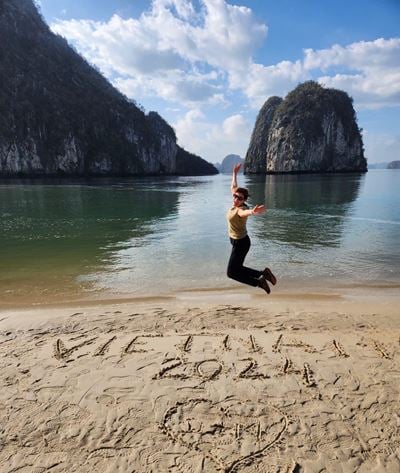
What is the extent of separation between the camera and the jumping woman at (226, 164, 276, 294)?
673 cm

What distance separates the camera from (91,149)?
151750mm

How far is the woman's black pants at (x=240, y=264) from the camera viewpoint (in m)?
7.39

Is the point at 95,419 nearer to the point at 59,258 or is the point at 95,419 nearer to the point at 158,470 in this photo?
the point at 158,470

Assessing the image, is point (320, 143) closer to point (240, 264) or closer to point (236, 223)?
point (240, 264)

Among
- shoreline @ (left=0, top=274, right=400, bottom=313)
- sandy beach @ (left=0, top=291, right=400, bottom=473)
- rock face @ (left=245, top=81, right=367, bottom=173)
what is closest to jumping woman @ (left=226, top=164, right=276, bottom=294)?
sandy beach @ (left=0, top=291, right=400, bottom=473)

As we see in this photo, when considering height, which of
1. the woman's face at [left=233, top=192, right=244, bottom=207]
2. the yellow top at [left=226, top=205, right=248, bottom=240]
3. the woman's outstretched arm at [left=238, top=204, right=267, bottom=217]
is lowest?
the yellow top at [left=226, top=205, right=248, bottom=240]

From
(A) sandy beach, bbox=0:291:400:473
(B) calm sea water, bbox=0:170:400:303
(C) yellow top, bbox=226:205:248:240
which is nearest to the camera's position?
(A) sandy beach, bbox=0:291:400:473

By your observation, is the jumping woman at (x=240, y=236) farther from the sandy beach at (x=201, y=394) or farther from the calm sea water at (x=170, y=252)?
the calm sea water at (x=170, y=252)

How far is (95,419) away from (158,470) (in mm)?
1132

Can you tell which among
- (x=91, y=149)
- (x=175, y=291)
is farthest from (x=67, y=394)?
(x=91, y=149)

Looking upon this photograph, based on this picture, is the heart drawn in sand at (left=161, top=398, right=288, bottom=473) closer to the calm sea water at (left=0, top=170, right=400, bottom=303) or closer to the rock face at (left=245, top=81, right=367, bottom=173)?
the calm sea water at (left=0, top=170, right=400, bottom=303)

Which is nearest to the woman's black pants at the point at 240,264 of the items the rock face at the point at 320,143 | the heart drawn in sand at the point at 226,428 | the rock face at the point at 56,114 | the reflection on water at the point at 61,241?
the heart drawn in sand at the point at 226,428

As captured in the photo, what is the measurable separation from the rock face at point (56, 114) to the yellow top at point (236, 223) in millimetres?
135381

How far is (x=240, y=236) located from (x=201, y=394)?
11.1ft
